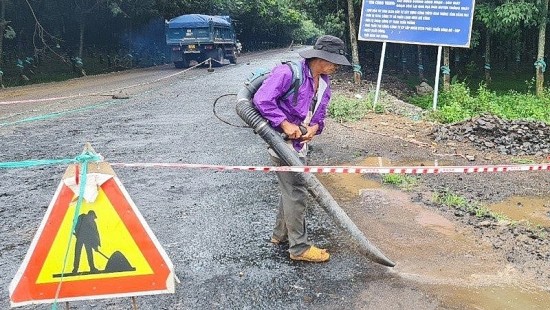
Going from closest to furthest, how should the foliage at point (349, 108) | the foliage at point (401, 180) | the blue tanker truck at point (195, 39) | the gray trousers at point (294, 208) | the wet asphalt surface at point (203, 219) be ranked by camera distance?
the wet asphalt surface at point (203, 219), the gray trousers at point (294, 208), the foliage at point (401, 180), the foliage at point (349, 108), the blue tanker truck at point (195, 39)

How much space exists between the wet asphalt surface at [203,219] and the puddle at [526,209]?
1.97 metres

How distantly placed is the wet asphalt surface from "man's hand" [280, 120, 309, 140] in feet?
3.50

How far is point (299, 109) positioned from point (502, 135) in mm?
5791

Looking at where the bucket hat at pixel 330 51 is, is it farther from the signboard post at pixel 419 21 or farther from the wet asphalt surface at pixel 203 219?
the signboard post at pixel 419 21

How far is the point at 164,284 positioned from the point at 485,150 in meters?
6.69

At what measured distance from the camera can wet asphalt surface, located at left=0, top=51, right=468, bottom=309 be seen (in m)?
3.54

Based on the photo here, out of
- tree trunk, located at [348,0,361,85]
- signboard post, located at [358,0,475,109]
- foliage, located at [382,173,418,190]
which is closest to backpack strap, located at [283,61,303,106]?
foliage, located at [382,173,418,190]

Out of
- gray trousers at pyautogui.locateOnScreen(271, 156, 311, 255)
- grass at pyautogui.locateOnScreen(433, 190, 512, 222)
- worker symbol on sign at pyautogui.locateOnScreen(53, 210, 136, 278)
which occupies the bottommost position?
grass at pyautogui.locateOnScreen(433, 190, 512, 222)

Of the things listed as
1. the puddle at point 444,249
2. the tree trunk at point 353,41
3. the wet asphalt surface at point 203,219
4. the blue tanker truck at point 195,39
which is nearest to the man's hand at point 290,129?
the wet asphalt surface at point 203,219

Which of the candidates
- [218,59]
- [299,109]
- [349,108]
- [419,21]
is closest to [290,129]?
[299,109]

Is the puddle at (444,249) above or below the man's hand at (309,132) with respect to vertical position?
below

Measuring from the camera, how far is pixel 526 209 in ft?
18.0

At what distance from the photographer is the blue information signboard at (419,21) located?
10.6 meters

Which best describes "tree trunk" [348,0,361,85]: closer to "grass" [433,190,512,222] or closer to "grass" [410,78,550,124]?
"grass" [410,78,550,124]
